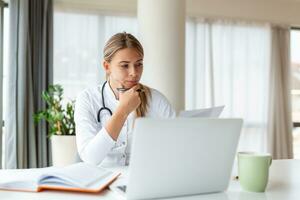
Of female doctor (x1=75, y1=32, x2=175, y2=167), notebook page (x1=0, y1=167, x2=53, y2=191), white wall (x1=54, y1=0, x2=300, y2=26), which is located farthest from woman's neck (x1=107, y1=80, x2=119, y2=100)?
white wall (x1=54, y1=0, x2=300, y2=26)

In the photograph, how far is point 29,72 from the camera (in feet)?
14.0

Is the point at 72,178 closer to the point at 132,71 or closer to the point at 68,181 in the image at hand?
the point at 68,181

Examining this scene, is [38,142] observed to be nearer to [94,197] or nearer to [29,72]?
[29,72]

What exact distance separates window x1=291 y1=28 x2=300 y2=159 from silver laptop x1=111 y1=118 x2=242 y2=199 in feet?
16.3

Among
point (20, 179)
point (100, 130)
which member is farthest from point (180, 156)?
point (100, 130)

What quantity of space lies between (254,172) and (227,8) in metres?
4.36

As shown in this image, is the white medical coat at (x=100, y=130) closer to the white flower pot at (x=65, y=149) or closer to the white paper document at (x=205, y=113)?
the white paper document at (x=205, y=113)

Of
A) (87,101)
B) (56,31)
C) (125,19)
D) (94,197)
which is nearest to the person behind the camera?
(94,197)

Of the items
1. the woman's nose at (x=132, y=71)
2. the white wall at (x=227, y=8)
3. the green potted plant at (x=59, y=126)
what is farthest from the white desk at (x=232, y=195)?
the white wall at (x=227, y=8)

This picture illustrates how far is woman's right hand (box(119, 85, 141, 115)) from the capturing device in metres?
1.72

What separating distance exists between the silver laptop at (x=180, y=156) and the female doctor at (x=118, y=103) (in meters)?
0.59

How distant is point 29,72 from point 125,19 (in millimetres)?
1310

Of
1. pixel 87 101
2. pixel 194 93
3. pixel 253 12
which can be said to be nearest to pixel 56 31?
pixel 194 93

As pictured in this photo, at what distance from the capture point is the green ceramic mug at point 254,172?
114 cm
